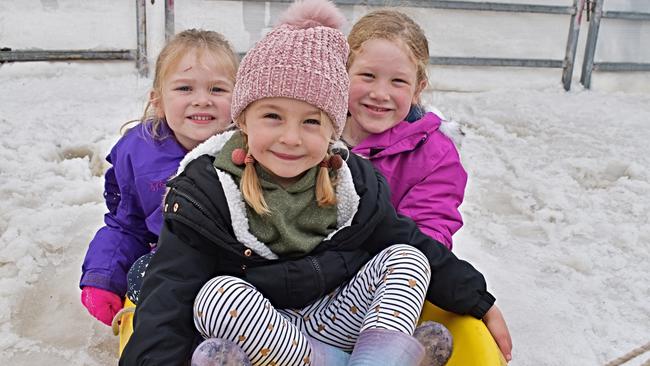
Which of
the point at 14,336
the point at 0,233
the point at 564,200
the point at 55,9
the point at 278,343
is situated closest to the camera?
the point at 278,343

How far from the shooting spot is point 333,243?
135 centimetres

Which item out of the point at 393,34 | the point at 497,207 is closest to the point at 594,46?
the point at 497,207

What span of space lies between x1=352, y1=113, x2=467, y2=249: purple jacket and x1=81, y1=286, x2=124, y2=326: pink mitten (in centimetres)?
69

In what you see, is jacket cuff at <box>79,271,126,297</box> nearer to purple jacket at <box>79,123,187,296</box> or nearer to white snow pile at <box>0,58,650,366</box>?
purple jacket at <box>79,123,187,296</box>

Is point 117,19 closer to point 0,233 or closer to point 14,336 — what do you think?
point 0,233

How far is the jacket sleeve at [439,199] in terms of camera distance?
163 centimetres

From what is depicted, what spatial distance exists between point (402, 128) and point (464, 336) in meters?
0.56

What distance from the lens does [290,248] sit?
130cm

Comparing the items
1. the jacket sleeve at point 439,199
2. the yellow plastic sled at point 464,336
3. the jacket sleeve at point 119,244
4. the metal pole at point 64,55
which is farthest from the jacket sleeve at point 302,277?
the metal pole at point 64,55

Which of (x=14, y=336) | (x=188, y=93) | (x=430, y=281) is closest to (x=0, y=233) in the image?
(x=14, y=336)

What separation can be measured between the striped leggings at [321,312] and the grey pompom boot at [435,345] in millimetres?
40

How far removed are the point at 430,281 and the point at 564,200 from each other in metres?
1.94

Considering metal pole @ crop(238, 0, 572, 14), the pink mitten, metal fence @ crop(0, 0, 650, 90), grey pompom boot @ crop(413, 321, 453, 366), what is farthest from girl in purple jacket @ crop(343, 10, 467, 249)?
metal pole @ crop(238, 0, 572, 14)

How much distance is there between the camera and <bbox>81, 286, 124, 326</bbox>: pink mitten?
1.62 meters
